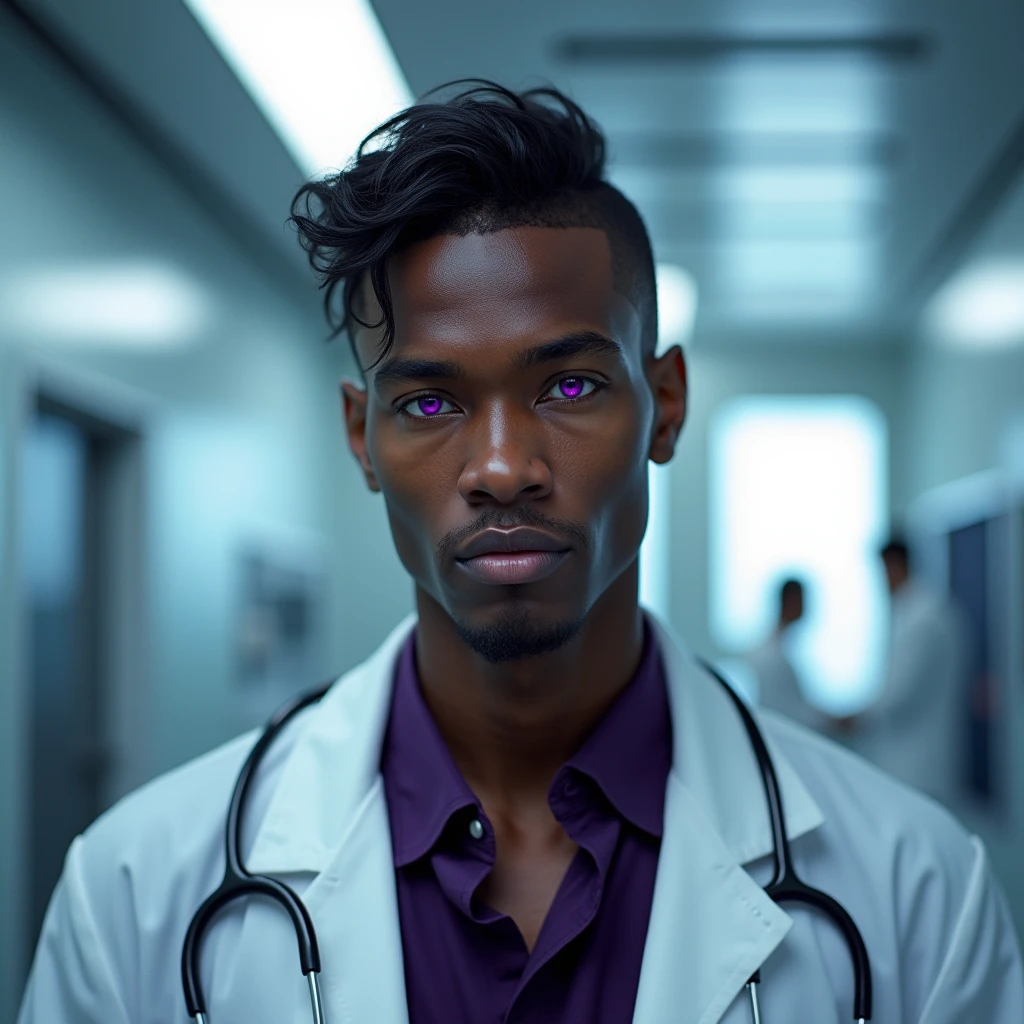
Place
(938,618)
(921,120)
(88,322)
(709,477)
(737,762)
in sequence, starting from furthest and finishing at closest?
(709,477) → (938,618) → (921,120) → (88,322) → (737,762)

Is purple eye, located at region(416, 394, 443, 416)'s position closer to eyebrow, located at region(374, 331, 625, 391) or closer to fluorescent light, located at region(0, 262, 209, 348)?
eyebrow, located at region(374, 331, 625, 391)

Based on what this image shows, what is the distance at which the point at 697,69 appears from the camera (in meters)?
3.57

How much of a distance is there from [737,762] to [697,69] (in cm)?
284

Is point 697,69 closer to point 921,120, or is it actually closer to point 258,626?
point 921,120

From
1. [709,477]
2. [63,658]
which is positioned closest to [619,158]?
[63,658]

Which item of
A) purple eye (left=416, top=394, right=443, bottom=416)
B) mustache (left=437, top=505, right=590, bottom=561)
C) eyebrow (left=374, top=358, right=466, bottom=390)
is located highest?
eyebrow (left=374, top=358, right=466, bottom=390)

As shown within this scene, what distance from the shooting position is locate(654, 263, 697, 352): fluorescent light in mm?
5320

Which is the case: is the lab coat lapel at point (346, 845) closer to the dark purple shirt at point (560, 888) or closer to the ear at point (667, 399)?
the dark purple shirt at point (560, 888)

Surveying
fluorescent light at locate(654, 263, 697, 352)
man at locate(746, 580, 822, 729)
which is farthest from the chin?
fluorescent light at locate(654, 263, 697, 352)

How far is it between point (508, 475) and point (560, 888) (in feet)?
1.25

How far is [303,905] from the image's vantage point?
1.07m

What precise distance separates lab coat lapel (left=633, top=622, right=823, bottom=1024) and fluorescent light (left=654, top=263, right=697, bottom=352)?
3.81 m

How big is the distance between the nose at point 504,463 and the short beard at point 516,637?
0.33ft

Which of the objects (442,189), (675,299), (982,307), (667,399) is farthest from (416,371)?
(982,307)
